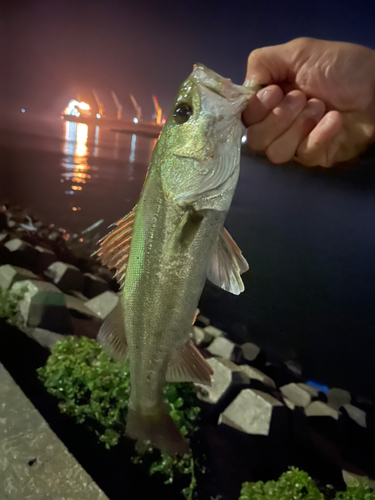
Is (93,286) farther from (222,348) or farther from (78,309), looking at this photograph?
(222,348)

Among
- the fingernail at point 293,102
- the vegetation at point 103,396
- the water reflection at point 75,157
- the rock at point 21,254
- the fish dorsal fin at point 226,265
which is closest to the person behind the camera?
the fish dorsal fin at point 226,265

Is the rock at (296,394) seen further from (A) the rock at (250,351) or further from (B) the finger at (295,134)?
(B) the finger at (295,134)

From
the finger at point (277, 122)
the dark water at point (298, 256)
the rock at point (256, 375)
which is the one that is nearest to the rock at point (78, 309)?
the dark water at point (298, 256)

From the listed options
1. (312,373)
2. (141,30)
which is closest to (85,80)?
(141,30)

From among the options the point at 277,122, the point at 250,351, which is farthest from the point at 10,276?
the point at 277,122

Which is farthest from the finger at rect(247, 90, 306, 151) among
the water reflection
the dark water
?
the water reflection
